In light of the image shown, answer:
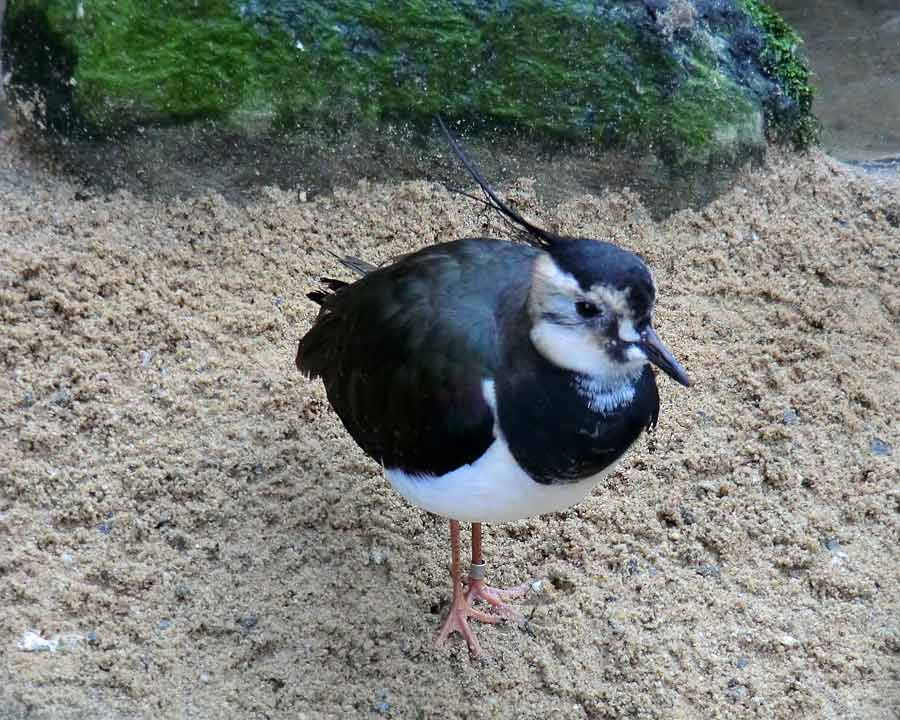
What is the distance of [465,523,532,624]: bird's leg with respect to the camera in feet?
10.4

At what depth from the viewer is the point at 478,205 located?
4.16 m

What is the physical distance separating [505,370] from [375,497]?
1026 mm

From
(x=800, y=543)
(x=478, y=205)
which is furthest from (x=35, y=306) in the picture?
(x=800, y=543)

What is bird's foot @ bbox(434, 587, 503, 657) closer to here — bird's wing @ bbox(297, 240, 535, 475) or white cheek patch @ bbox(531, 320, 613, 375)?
bird's wing @ bbox(297, 240, 535, 475)

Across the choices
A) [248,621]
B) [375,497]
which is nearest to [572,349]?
[375,497]

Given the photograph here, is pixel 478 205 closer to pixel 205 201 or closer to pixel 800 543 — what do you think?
pixel 205 201

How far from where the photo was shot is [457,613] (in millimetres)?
3125

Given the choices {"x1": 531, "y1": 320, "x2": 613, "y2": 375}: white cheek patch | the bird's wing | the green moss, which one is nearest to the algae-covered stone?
the green moss

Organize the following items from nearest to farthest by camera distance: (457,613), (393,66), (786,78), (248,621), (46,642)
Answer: (46,642)
(248,621)
(457,613)
(393,66)
(786,78)

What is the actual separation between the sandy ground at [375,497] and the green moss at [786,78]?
1.08 ft

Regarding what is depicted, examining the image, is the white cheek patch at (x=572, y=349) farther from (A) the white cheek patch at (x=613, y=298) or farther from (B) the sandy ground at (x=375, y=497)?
(B) the sandy ground at (x=375, y=497)

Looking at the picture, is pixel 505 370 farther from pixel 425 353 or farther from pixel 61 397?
pixel 61 397

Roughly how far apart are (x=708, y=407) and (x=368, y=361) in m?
1.39

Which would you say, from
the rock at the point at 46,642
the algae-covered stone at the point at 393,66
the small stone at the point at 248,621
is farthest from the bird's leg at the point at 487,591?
the algae-covered stone at the point at 393,66
